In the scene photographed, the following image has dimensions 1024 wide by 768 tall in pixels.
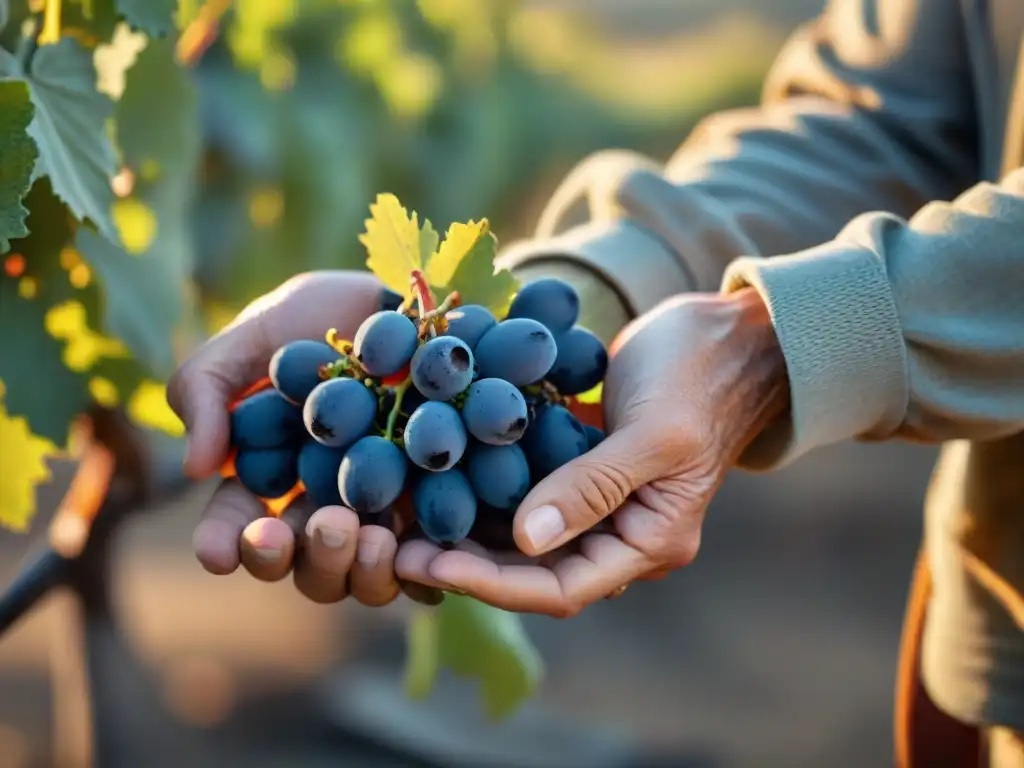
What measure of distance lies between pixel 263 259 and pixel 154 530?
8.80 feet

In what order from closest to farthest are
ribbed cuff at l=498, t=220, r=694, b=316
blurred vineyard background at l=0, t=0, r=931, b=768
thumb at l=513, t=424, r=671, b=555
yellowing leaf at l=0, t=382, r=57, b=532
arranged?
thumb at l=513, t=424, r=671, b=555 → yellowing leaf at l=0, t=382, r=57, b=532 → ribbed cuff at l=498, t=220, r=694, b=316 → blurred vineyard background at l=0, t=0, r=931, b=768

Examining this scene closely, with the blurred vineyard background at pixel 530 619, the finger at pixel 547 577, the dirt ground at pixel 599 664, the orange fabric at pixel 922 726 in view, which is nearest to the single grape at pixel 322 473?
the finger at pixel 547 577

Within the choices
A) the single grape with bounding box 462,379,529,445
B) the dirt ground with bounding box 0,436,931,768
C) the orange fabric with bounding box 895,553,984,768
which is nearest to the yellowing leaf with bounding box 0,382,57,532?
the single grape with bounding box 462,379,529,445

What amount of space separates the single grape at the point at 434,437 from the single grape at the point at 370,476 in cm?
2

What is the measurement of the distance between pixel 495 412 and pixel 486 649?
684 millimetres

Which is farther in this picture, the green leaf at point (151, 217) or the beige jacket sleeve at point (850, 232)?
the green leaf at point (151, 217)

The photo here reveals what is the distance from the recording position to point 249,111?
65.2 inches

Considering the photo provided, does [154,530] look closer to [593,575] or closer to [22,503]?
[22,503]

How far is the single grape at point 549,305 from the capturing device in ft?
3.19

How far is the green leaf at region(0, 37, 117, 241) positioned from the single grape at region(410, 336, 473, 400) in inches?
11.3

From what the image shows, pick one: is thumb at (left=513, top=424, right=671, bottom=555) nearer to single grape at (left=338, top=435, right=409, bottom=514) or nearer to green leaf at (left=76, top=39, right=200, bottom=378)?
single grape at (left=338, top=435, right=409, bottom=514)

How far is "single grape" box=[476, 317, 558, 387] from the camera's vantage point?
88 centimetres

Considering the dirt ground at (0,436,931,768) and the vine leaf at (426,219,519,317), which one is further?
the dirt ground at (0,436,931,768)

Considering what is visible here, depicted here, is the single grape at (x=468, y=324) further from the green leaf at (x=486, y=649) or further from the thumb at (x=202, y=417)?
the green leaf at (x=486, y=649)
